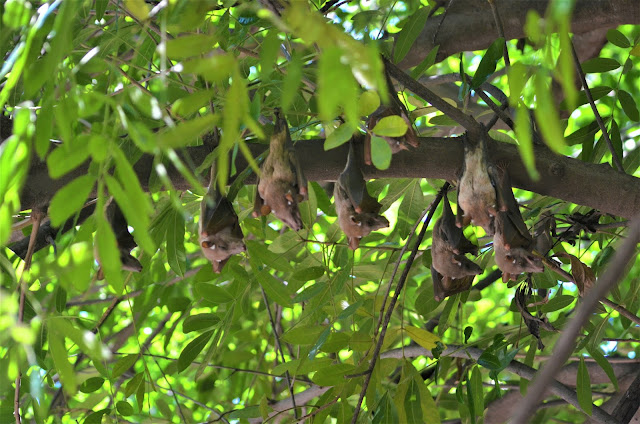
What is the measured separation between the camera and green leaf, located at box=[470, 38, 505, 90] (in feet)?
5.22

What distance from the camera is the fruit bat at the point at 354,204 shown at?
135 cm

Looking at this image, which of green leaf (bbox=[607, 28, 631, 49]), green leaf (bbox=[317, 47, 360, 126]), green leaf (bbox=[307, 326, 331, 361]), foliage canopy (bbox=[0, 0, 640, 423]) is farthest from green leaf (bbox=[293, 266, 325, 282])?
green leaf (bbox=[317, 47, 360, 126])

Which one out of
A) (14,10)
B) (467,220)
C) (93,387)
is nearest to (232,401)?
(93,387)

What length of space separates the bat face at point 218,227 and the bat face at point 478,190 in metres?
0.42

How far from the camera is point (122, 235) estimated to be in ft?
4.73

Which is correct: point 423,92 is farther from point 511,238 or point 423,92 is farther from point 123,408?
point 123,408

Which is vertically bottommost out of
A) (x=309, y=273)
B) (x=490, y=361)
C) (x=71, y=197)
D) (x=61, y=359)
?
(x=490, y=361)

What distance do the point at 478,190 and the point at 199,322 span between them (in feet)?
3.07

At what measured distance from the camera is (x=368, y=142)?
1332 millimetres

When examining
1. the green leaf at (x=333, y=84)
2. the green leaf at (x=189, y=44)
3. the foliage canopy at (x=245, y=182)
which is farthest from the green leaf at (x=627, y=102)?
the green leaf at (x=333, y=84)

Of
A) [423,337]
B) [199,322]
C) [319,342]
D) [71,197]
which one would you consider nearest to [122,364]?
Result: [199,322]

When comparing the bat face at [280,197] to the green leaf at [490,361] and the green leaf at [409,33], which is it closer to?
the green leaf at [409,33]

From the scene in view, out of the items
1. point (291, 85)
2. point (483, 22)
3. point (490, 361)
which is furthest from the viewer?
point (483, 22)

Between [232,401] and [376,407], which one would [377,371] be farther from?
[232,401]
